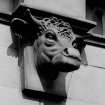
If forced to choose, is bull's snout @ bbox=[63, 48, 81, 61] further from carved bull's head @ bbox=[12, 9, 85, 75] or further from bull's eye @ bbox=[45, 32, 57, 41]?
bull's eye @ bbox=[45, 32, 57, 41]

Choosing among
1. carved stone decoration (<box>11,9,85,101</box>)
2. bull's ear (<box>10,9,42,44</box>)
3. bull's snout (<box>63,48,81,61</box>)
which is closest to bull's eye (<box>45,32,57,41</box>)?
carved stone decoration (<box>11,9,85,101</box>)

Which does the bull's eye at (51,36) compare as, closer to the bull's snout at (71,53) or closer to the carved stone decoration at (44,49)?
the carved stone decoration at (44,49)

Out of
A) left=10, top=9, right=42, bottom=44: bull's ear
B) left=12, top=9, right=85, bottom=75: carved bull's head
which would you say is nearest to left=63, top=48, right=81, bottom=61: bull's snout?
left=12, top=9, right=85, bottom=75: carved bull's head

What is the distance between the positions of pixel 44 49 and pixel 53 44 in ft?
0.34

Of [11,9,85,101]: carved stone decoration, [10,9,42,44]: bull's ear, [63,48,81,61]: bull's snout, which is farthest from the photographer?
[10,9,42,44]: bull's ear

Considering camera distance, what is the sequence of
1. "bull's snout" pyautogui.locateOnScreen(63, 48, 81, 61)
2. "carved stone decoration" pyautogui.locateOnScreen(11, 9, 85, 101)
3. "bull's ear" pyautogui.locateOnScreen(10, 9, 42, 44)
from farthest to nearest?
"bull's ear" pyautogui.locateOnScreen(10, 9, 42, 44) < "carved stone decoration" pyautogui.locateOnScreen(11, 9, 85, 101) < "bull's snout" pyautogui.locateOnScreen(63, 48, 81, 61)

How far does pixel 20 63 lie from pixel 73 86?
632 millimetres

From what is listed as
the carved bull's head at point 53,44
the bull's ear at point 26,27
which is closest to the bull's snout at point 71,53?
the carved bull's head at point 53,44

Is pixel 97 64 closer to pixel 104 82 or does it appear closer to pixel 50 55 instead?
pixel 104 82

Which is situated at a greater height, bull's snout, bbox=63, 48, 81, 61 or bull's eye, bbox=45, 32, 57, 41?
bull's eye, bbox=45, 32, 57, 41

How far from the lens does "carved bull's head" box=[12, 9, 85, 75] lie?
5766 mm

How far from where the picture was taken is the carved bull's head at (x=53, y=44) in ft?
18.9

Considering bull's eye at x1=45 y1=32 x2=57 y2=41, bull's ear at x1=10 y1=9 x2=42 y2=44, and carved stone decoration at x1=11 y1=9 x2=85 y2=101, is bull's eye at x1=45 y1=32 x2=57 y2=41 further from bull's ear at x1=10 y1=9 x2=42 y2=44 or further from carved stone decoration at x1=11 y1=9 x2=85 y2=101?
bull's ear at x1=10 y1=9 x2=42 y2=44

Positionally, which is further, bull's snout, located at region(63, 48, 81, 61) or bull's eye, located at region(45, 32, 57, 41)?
bull's eye, located at region(45, 32, 57, 41)
